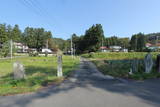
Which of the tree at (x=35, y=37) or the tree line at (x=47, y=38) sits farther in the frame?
the tree at (x=35, y=37)

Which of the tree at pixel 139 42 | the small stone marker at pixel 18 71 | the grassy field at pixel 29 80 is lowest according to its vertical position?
the grassy field at pixel 29 80

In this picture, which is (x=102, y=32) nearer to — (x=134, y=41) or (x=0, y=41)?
(x=134, y=41)

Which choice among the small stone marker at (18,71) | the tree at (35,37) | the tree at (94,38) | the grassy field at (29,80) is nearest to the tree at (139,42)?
the tree at (94,38)

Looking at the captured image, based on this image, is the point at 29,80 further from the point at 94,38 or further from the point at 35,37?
the point at 35,37

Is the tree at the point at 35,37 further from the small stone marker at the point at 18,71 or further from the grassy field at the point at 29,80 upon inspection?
the small stone marker at the point at 18,71

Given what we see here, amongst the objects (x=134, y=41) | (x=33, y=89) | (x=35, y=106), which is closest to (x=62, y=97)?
(x=35, y=106)

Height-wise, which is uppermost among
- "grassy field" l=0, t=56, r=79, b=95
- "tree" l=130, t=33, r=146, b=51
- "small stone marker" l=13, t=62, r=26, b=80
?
"tree" l=130, t=33, r=146, b=51

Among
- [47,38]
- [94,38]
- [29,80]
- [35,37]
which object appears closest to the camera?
[29,80]

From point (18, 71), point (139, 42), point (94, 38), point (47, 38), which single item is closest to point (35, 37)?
point (47, 38)

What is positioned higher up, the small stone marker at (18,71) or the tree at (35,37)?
the tree at (35,37)

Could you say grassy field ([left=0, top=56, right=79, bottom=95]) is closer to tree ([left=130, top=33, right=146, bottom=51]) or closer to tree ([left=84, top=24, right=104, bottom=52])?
tree ([left=84, top=24, right=104, bottom=52])

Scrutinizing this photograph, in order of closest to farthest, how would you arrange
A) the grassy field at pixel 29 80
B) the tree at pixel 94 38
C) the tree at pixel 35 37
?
the grassy field at pixel 29 80 < the tree at pixel 94 38 < the tree at pixel 35 37

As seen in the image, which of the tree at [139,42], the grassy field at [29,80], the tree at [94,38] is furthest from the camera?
the tree at [139,42]

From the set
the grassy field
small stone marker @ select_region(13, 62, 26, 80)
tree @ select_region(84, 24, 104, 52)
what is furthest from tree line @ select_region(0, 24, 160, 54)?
small stone marker @ select_region(13, 62, 26, 80)
